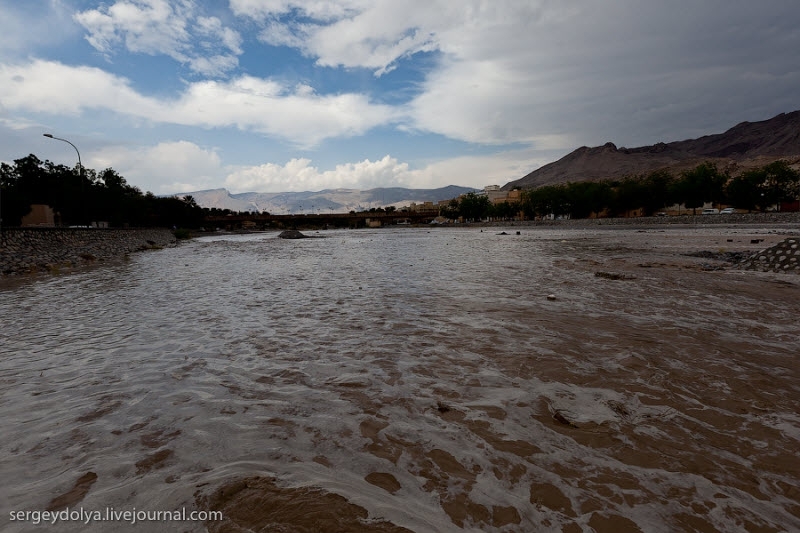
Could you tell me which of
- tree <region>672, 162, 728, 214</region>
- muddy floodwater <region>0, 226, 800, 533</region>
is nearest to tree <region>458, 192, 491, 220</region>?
tree <region>672, 162, 728, 214</region>

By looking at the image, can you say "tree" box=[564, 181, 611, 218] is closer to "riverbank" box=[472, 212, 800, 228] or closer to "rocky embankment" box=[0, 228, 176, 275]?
"riverbank" box=[472, 212, 800, 228]

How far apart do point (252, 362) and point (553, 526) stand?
473 centimetres

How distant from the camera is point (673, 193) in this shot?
90.9m

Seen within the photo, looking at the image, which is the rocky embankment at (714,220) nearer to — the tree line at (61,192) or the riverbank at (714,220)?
the riverbank at (714,220)

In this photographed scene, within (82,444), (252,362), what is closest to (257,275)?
(252,362)

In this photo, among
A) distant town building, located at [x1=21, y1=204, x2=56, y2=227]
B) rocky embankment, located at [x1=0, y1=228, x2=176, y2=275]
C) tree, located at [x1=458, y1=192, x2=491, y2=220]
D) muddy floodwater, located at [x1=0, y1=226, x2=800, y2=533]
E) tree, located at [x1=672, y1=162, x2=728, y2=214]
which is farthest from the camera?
tree, located at [x1=458, y1=192, x2=491, y2=220]

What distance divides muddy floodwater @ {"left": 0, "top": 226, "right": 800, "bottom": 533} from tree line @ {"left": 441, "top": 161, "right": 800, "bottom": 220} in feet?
319

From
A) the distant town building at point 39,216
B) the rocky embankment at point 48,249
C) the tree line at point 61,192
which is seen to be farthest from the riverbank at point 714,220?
the distant town building at point 39,216

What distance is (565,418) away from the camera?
4.00 m

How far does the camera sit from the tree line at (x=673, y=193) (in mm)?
79500

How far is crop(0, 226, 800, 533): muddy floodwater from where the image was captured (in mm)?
2783

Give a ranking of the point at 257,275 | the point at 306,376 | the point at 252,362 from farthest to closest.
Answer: the point at 257,275 → the point at 252,362 → the point at 306,376

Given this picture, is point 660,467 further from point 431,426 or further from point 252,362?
point 252,362

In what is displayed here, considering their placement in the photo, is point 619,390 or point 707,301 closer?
point 619,390
